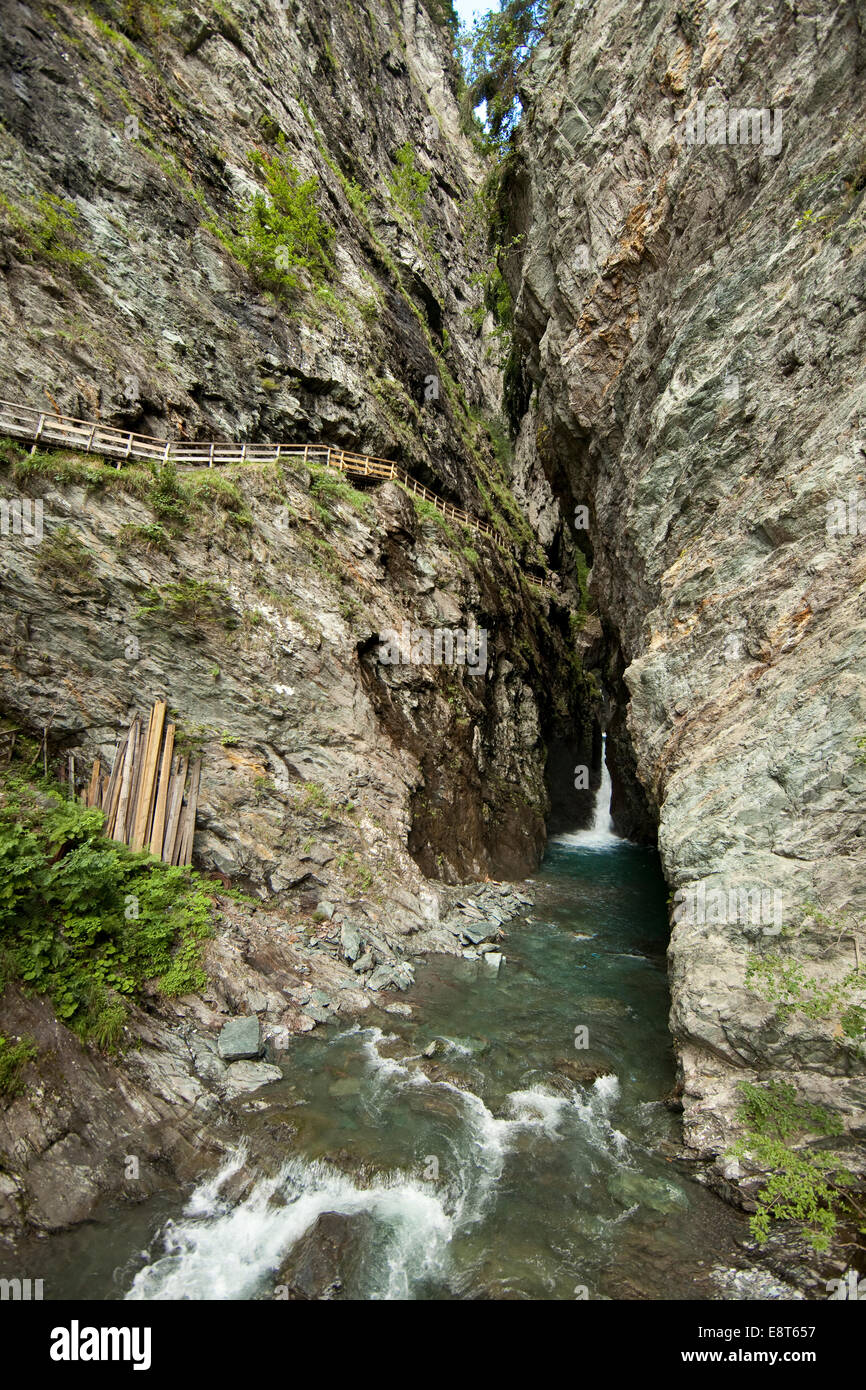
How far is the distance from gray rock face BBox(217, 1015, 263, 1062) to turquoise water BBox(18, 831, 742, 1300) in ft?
2.39

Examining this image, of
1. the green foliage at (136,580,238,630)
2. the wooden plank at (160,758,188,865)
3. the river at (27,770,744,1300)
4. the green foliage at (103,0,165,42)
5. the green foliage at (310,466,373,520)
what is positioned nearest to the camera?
the river at (27,770,744,1300)

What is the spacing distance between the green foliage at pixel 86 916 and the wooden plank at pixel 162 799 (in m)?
0.74

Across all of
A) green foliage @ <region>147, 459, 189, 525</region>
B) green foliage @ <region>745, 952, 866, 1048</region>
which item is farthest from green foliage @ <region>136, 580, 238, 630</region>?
green foliage @ <region>745, 952, 866, 1048</region>

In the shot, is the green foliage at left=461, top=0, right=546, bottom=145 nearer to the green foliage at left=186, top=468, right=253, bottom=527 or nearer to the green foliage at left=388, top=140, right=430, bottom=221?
the green foliage at left=388, top=140, right=430, bottom=221

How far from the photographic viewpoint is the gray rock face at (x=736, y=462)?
776 cm

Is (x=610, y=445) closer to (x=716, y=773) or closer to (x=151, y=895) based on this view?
(x=716, y=773)

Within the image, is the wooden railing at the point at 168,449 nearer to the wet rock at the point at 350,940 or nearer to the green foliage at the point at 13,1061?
the wet rock at the point at 350,940

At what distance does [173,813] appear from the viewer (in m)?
12.3

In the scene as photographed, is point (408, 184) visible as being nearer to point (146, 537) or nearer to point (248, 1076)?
point (146, 537)

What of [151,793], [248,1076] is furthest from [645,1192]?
[151,793]

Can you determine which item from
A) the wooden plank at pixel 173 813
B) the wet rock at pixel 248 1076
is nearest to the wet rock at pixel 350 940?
the wet rock at pixel 248 1076

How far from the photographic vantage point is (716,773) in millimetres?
9805

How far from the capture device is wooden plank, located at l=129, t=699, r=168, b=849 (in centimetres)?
1176
